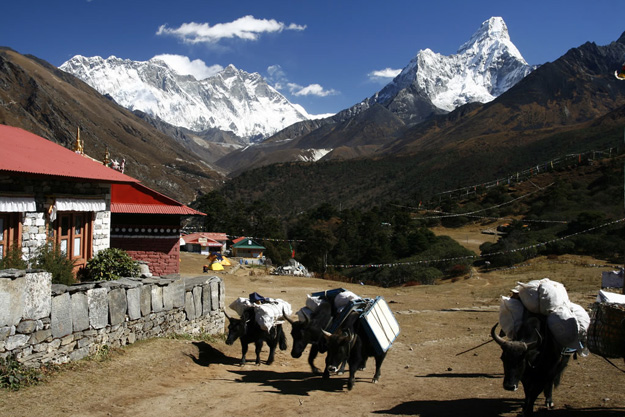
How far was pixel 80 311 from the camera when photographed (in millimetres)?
8844

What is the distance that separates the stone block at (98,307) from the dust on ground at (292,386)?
62 cm

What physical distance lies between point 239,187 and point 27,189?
107934mm

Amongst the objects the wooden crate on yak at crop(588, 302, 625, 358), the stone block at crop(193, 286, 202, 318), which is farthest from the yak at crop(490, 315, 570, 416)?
the stone block at crop(193, 286, 202, 318)

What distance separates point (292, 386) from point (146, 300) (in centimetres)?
349

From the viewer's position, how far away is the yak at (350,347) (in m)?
8.80

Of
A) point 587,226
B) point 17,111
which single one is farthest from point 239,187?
point 587,226

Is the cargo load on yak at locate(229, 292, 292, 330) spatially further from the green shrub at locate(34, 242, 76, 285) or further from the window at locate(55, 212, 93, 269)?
the window at locate(55, 212, 93, 269)

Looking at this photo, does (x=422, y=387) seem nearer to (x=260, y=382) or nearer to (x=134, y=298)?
(x=260, y=382)

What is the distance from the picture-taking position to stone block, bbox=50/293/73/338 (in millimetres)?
8258

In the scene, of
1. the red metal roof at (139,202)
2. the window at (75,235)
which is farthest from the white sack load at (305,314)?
the red metal roof at (139,202)

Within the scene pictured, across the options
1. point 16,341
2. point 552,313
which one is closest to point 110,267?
point 16,341

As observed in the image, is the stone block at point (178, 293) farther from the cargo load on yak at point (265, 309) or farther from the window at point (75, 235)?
the window at point (75, 235)

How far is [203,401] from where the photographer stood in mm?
7887

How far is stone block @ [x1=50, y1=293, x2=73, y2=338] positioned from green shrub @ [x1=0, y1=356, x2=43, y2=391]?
27.4 inches
